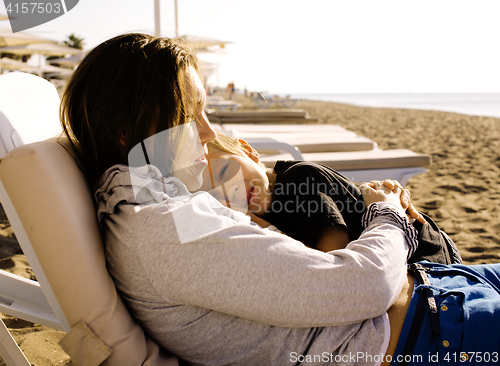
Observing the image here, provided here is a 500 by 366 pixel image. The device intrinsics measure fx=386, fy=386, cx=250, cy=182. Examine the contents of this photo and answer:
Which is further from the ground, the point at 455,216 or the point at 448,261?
the point at 448,261

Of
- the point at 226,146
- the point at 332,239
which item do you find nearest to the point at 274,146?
the point at 226,146

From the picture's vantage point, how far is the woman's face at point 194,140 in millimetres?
1185

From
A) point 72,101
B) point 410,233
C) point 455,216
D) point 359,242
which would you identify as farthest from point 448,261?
point 455,216

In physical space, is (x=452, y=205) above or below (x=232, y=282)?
below

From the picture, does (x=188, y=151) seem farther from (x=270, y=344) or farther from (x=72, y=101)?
(x=270, y=344)

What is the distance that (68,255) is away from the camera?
96 cm

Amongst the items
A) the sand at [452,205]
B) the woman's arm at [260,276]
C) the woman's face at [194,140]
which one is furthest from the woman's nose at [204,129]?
the sand at [452,205]

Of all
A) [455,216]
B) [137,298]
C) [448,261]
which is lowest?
[455,216]

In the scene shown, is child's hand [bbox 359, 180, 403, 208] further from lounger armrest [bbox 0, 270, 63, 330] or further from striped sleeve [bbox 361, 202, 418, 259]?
lounger armrest [bbox 0, 270, 63, 330]

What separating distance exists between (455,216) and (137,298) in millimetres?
3773

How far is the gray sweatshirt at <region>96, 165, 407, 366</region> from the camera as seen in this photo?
941 millimetres

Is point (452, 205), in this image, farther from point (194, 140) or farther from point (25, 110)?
point (25, 110)

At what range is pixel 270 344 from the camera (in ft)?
3.43

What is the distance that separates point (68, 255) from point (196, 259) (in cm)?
32
